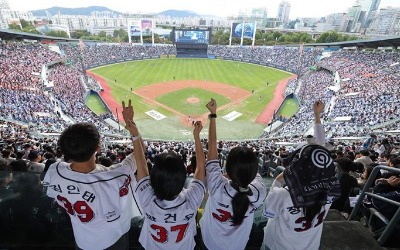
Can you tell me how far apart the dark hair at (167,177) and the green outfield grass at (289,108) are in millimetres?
26261

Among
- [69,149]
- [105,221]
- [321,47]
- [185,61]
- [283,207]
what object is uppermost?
[69,149]

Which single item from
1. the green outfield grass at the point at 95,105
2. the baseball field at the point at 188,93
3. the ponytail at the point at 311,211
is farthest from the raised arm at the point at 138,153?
the green outfield grass at the point at 95,105

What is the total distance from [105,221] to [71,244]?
1562mm

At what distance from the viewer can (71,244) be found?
11.1ft

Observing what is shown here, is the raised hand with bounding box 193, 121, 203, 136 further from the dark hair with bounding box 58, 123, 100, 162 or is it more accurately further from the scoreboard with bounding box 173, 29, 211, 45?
the scoreboard with bounding box 173, 29, 211, 45

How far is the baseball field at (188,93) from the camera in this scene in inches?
948

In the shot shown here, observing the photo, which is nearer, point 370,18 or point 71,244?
point 71,244

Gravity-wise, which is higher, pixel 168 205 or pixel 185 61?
pixel 168 205

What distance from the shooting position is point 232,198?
7.26 ft

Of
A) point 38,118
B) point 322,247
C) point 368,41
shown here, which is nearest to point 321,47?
point 368,41

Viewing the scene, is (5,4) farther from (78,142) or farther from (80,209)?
(80,209)

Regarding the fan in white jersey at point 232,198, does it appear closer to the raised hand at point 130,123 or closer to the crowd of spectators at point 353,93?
the raised hand at point 130,123

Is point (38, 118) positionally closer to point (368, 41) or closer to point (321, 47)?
point (368, 41)

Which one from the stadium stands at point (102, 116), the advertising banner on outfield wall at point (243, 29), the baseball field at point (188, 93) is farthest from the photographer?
the advertising banner on outfield wall at point (243, 29)
